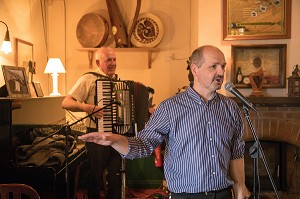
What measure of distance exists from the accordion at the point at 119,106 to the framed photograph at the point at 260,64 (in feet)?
4.06

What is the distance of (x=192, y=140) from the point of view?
1.55 metres

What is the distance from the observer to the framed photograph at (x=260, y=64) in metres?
3.40

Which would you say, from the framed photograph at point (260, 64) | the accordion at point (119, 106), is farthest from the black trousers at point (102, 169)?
the framed photograph at point (260, 64)

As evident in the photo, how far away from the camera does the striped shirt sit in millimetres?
1531

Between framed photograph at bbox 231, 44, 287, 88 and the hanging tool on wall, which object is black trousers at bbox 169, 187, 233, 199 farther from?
the hanging tool on wall

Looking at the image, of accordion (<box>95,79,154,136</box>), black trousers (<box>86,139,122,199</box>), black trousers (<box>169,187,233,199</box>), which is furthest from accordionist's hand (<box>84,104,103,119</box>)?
black trousers (<box>169,187,233,199</box>)

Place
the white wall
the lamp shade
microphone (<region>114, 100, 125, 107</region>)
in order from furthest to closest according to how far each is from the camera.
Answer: the lamp shade
the white wall
microphone (<region>114, 100, 125, 107</region>)

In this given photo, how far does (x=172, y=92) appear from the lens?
14.5ft

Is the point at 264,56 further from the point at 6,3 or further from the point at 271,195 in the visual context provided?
the point at 6,3

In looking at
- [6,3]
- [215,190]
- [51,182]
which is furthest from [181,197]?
[6,3]

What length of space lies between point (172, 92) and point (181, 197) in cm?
291

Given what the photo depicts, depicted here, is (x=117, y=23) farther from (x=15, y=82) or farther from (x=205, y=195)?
(x=205, y=195)

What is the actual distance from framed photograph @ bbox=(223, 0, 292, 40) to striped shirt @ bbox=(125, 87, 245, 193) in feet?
6.55

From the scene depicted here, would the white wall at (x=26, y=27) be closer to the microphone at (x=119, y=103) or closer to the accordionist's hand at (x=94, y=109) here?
the accordionist's hand at (x=94, y=109)
